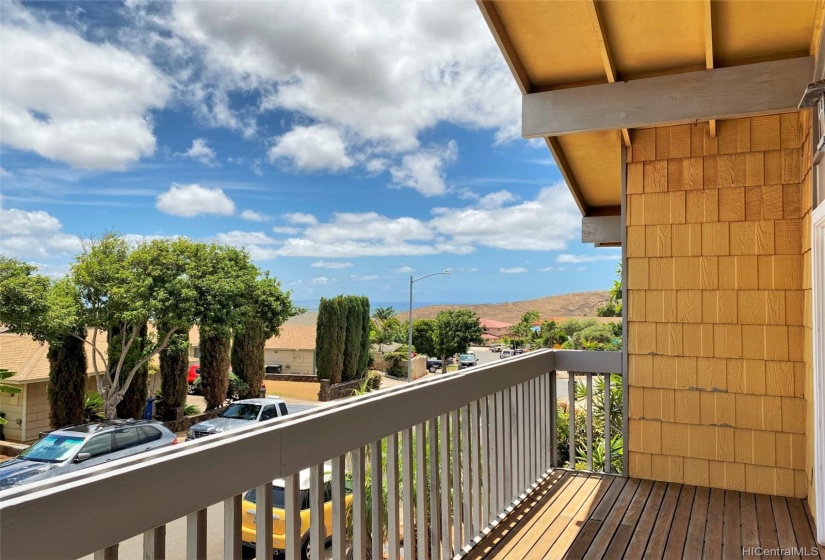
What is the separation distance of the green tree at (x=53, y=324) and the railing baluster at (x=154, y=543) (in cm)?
1459

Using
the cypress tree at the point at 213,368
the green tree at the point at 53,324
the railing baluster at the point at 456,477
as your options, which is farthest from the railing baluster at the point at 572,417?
the cypress tree at the point at 213,368

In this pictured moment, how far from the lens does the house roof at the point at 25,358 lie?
14539mm

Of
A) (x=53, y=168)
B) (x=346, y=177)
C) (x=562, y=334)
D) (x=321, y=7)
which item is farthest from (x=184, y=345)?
(x=346, y=177)

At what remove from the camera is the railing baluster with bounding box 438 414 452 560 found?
217cm

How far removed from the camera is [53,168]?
65562 mm

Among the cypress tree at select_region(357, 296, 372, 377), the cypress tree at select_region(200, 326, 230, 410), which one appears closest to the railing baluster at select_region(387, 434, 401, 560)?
the cypress tree at select_region(200, 326, 230, 410)

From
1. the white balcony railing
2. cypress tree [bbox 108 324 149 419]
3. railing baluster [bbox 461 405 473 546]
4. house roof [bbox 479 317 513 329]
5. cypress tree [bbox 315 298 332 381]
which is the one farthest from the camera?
house roof [bbox 479 317 513 329]

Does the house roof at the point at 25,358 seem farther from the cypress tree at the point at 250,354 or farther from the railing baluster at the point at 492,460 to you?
the railing baluster at the point at 492,460

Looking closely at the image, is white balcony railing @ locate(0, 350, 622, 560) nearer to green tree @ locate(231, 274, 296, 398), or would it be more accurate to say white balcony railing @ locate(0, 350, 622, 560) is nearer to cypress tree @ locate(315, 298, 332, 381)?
green tree @ locate(231, 274, 296, 398)

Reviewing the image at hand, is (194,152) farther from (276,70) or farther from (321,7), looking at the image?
(321,7)

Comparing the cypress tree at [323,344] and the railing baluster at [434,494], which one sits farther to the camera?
the cypress tree at [323,344]

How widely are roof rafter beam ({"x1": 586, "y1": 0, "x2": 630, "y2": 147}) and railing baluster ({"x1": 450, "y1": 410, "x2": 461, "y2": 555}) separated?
76.1 inches

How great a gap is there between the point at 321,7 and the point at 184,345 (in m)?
44.8

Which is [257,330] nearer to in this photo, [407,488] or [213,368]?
[213,368]
